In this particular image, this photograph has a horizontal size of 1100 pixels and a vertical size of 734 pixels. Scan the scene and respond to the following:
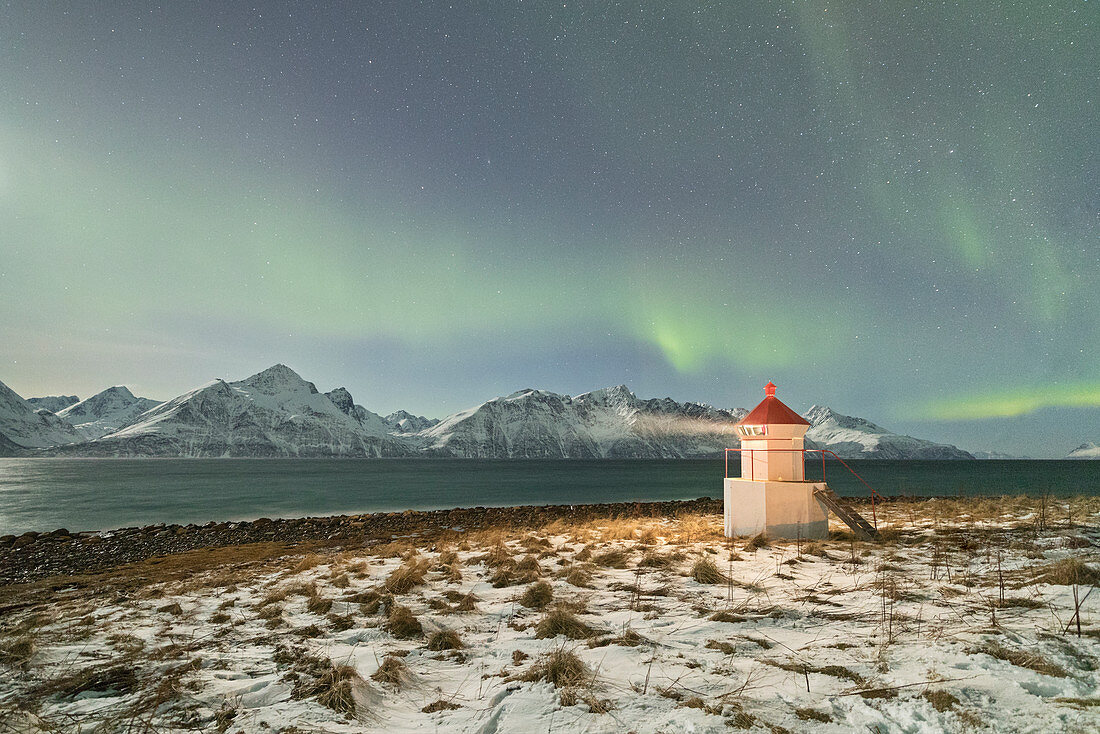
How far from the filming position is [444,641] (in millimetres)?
6293

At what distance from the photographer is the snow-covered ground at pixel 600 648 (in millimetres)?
4133

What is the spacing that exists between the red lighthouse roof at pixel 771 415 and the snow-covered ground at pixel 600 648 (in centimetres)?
427

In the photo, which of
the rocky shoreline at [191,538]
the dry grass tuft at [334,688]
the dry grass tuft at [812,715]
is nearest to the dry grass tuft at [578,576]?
the dry grass tuft at [334,688]

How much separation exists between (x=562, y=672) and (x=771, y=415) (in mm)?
11691

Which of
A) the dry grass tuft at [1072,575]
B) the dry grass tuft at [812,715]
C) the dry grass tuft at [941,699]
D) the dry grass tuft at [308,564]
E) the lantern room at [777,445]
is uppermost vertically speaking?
the lantern room at [777,445]

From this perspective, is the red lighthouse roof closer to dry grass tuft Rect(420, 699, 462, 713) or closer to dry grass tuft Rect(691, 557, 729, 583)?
dry grass tuft Rect(691, 557, 729, 583)

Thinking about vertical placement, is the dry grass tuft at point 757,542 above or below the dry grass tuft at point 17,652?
above

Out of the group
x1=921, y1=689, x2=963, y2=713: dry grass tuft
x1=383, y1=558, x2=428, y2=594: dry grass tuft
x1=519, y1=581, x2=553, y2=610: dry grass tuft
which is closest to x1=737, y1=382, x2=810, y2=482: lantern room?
x1=519, y1=581, x2=553, y2=610: dry grass tuft

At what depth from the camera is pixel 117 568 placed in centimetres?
1673

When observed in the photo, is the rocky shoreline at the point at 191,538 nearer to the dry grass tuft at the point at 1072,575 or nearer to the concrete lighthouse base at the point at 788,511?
the concrete lighthouse base at the point at 788,511

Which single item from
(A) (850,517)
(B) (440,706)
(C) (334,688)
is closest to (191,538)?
(C) (334,688)

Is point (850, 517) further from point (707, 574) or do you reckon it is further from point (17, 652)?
point (17, 652)

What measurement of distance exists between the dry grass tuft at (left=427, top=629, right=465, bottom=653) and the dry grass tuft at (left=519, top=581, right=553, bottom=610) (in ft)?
5.94

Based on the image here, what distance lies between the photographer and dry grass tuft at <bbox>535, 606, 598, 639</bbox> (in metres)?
6.34
